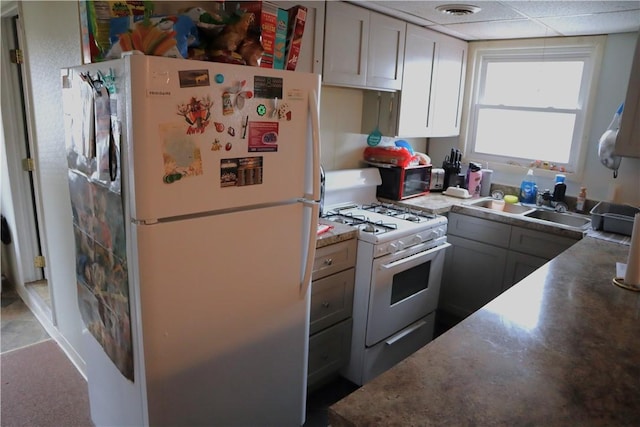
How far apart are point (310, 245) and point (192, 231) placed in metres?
0.53

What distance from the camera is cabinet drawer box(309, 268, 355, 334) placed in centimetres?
229

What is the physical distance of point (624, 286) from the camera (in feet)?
5.65

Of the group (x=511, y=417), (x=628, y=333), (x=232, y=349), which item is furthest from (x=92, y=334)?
(x=628, y=333)

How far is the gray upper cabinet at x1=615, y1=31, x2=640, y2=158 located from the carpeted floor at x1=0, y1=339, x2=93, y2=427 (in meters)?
2.64

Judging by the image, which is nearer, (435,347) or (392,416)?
(392,416)

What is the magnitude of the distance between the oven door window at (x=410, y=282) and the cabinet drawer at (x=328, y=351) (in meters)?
A: 0.34

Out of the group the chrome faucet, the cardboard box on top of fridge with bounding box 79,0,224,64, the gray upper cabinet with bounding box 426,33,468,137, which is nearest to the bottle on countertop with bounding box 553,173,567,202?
the chrome faucet

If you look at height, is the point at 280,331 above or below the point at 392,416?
below

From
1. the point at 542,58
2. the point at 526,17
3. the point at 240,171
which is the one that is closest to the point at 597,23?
the point at 526,17

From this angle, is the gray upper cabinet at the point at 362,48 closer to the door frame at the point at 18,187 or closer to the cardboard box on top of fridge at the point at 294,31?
the cardboard box on top of fridge at the point at 294,31

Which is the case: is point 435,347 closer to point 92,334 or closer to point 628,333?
point 628,333

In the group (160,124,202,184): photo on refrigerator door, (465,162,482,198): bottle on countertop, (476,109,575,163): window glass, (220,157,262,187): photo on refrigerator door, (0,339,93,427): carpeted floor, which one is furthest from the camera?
(465,162,482,198): bottle on countertop

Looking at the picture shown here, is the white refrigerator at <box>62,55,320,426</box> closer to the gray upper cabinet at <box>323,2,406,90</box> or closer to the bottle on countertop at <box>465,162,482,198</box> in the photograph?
the gray upper cabinet at <box>323,2,406,90</box>

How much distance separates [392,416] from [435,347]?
0.33 m
